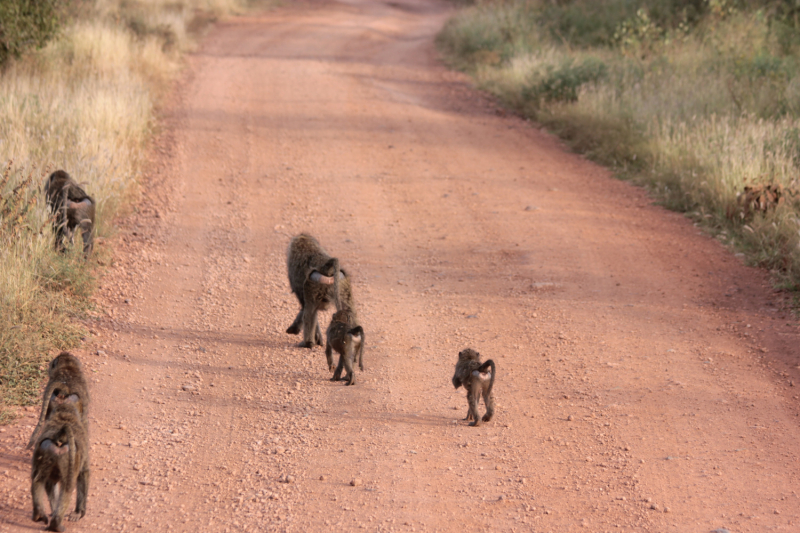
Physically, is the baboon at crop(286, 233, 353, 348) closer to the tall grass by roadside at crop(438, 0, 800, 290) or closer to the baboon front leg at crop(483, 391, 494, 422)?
the baboon front leg at crop(483, 391, 494, 422)

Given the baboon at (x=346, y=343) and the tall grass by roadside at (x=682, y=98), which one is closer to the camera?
the baboon at (x=346, y=343)

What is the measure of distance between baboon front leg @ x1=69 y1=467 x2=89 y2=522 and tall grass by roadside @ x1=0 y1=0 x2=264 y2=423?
1.33 m

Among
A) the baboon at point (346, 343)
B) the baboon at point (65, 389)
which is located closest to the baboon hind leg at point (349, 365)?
the baboon at point (346, 343)

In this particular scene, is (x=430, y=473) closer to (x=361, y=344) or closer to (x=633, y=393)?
(x=361, y=344)

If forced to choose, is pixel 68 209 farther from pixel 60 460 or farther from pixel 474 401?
pixel 474 401

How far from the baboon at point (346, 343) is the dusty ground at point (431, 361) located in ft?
0.56

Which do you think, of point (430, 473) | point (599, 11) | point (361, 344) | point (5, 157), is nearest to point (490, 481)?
point (430, 473)

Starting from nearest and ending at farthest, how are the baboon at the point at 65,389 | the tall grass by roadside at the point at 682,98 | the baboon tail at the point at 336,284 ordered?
the baboon at the point at 65,389 < the baboon tail at the point at 336,284 < the tall grass by roadside at the point at 682,98

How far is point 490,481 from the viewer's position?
15.9ft

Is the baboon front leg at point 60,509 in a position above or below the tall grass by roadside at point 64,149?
below

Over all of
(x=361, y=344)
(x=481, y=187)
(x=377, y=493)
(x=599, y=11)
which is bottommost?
(x=377, y=493)

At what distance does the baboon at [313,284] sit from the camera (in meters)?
6.34

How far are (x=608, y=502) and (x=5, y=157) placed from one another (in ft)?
24.5

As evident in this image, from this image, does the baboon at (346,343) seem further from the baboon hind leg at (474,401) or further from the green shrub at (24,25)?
the green shrub at (24,25)
